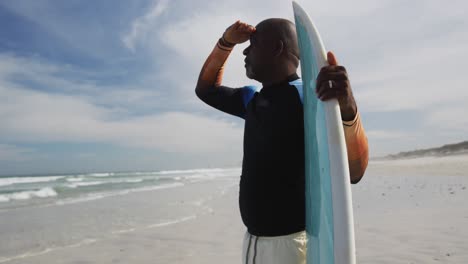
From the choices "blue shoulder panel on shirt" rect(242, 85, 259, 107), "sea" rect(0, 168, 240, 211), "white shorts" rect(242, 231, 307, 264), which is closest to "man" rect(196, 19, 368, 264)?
"white shorts" rect(242, 231, 307, 264)

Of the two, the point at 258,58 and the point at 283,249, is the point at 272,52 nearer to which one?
the point at 258,58

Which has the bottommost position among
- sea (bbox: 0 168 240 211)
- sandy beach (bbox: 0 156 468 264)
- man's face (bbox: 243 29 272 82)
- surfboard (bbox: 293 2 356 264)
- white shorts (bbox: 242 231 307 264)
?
sandy beach (bbox: 0 156 468 264)

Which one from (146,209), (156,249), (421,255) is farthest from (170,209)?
(421,255)

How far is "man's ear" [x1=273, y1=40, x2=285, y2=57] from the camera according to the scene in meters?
1.62

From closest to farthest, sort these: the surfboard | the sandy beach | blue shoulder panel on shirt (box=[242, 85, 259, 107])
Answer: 1. the surfboard
2. blue shoulder panel on shirt (box=[242, 85, 259, 107])
3. the sandy beach

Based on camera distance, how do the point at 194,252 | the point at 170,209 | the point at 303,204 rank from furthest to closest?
the point at 170,209
the point at 194,252
the point at 303,204

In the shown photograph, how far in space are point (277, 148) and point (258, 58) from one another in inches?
16.6

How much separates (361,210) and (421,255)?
2911mm

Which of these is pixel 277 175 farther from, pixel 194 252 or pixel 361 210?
pixel 361 210

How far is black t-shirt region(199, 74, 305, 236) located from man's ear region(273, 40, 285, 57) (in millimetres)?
120

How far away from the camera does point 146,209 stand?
29.1 feet

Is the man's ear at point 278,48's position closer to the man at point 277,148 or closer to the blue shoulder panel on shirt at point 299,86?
the man at point 277,148

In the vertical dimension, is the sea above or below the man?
below

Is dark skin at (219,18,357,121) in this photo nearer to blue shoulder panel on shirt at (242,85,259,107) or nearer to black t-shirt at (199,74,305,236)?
black t-shirt at (199,74,305,236)
